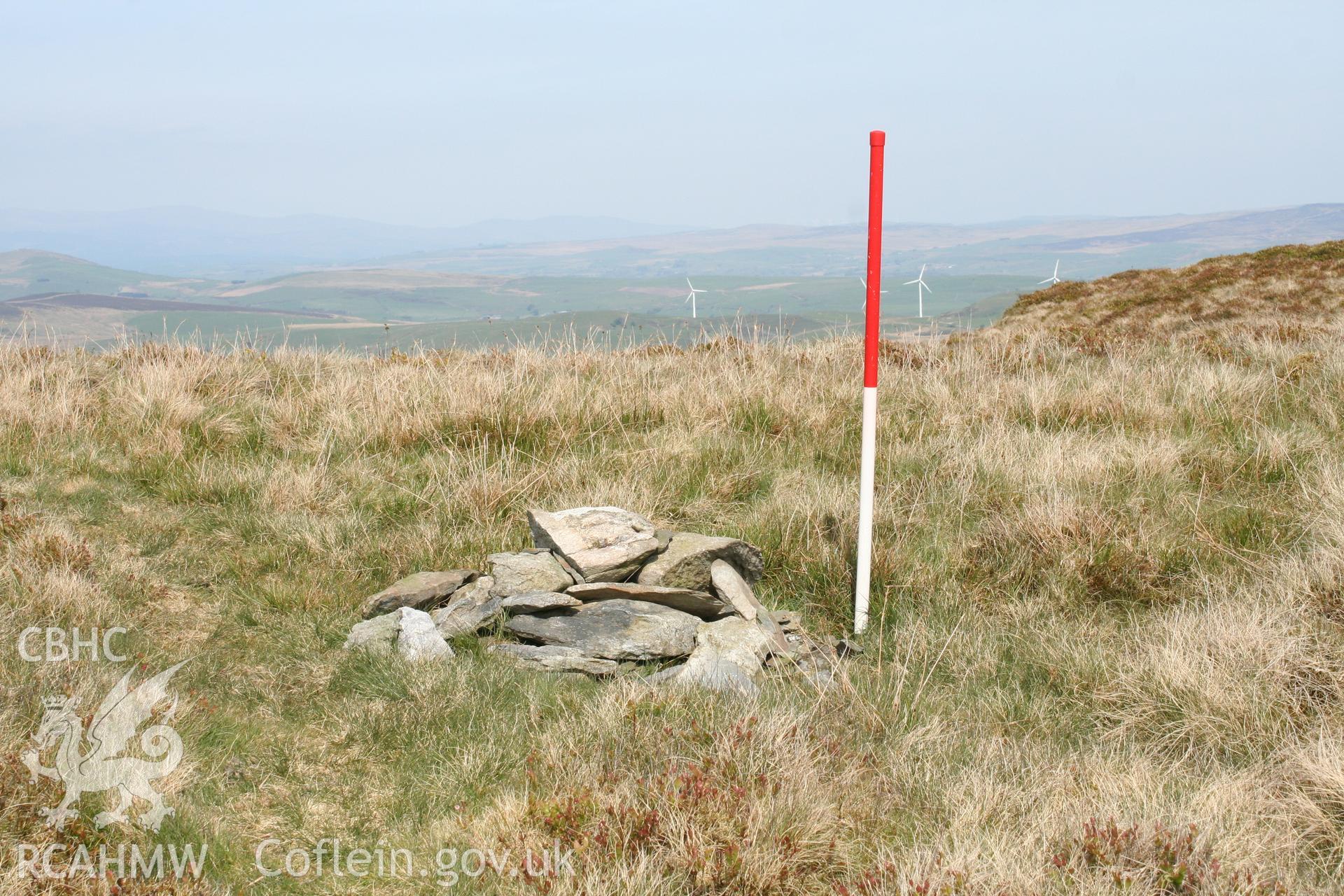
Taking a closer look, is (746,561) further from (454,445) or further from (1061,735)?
(454,445)

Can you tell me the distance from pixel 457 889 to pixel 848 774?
4.38 feet

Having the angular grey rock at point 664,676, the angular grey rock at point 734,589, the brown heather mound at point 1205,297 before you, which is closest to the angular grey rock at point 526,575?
the angular grey rock at point 734,589

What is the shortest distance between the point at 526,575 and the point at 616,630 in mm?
680

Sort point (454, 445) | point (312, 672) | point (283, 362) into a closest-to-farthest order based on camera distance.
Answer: point (312, 672) → point (454, 445) → point (283, 362)

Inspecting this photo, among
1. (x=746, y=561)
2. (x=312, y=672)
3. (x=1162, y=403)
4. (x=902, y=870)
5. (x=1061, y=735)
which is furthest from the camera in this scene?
(x=1162, y=403)

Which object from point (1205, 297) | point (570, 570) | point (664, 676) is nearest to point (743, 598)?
point (664, 676)

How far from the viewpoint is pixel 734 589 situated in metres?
4.89

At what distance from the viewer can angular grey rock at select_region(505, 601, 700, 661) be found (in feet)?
14.5

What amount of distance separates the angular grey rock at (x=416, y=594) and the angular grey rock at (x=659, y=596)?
2.19 feet

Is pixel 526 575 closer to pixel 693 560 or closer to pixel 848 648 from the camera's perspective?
pixel 693 560

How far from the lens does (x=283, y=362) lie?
33.4 feet

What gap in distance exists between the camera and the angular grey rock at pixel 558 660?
4.23 meters

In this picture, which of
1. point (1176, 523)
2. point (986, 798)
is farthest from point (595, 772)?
point (1176, 523)

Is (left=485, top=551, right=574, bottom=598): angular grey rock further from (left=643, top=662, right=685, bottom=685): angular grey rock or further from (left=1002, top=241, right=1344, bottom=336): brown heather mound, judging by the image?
(left=1002, top=241, right=1344, bottom=336): brown heather mound
